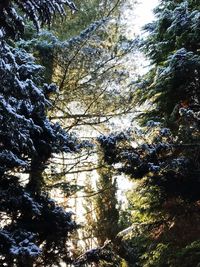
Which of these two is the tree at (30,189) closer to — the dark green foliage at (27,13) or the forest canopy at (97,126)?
the forest canopy at (97,126)

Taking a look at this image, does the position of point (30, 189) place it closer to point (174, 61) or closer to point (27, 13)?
point (174, 61)

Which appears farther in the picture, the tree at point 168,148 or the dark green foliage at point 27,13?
the tree at point 168,148

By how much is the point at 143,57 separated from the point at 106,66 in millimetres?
1078

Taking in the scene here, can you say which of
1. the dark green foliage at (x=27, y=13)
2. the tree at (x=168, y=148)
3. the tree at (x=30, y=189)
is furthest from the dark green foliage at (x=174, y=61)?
the dark green foliage at (x=27, y=13)

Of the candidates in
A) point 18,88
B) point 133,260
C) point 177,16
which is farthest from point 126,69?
point 133,260

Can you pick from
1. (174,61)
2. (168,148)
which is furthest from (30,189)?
(174,61)

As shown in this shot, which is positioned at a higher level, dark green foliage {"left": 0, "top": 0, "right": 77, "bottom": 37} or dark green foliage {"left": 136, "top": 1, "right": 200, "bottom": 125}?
dark green foliage {"left": 136, "top": 1, "right": 200, "bottom": 125}

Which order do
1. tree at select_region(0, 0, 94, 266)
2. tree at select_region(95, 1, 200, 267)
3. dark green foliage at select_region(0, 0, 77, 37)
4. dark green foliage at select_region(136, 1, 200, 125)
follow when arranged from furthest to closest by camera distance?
dark green foliage at select_region(136, 1, 200, 125) → tree at select_region(95, 1, 200, 267) → tree at select_region(0, 0, 94, 266) → dark green foliage at select_region(0, 0, 77, 37)

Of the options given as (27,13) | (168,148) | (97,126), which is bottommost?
(27,13)

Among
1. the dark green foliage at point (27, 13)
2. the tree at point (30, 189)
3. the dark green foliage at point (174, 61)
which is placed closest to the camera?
the dark green foliage at point (27, 13)

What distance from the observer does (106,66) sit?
9.77 meters

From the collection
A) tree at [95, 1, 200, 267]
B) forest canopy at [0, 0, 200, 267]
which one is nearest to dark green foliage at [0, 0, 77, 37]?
forest canopy at [0, 0, 200, 267]

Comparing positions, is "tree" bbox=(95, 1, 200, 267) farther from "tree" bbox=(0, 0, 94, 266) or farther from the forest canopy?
"tree" bbox=(0, 0, 94, 266)

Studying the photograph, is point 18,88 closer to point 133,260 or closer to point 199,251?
point 199,251
